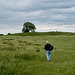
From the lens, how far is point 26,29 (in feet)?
456

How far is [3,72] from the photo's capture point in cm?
1026

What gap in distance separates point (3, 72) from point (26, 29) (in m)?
129

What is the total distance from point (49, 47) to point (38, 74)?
203 inches

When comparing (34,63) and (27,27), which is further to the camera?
(27,27)

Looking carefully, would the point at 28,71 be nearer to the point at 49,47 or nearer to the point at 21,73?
the point at 21,73

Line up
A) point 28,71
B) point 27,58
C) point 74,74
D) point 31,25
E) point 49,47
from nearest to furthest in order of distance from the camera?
point 74,74
point 28,71
point 49,47
point 27,58
point 31,25

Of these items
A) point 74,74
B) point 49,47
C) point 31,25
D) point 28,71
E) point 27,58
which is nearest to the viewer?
point 74,74

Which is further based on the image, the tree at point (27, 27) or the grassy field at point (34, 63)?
the tree at point (27, 27)

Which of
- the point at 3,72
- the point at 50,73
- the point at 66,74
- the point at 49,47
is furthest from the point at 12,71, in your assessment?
the point at 49,47

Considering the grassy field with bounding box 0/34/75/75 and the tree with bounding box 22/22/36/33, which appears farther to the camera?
the tree with bounding box 22/22/36/33

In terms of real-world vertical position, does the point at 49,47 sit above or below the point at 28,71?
above

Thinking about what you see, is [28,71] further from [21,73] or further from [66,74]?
[66,74]

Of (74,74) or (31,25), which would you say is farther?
(31,25)

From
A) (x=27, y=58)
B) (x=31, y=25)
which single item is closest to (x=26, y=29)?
(x=31, y=25)
